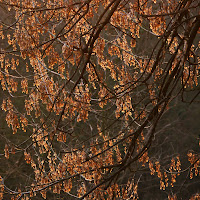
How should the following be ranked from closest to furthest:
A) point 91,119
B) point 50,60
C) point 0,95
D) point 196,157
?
point 50,60, point 196,157, point 0,95, point 91,119

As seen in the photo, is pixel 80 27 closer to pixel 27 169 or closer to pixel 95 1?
pixel 95 1

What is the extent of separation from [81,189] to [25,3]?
190cm

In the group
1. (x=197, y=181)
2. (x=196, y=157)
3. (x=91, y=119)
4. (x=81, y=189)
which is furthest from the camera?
(x=197, y=181)

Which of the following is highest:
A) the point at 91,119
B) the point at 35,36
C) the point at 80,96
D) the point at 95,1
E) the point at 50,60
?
the point at 91,119

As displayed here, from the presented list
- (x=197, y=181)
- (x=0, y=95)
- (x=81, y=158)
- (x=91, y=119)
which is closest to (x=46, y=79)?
(x=81, y=158)

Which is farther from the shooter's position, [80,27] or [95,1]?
[80,27]

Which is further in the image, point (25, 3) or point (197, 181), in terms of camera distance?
point (197, 181)

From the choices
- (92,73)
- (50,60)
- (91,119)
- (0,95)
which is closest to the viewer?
(50,60)

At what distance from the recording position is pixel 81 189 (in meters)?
4.31

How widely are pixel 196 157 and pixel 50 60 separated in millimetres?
1445

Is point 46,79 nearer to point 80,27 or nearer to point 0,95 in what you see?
point 80,27

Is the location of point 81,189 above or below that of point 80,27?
below

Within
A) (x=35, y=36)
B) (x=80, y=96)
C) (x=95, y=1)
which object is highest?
(x=95, y=1)

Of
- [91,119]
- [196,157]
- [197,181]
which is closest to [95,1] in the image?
[196,157]
